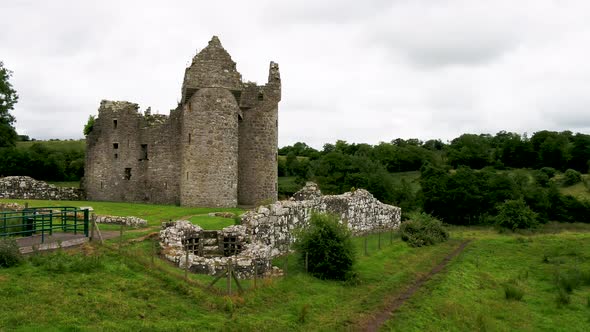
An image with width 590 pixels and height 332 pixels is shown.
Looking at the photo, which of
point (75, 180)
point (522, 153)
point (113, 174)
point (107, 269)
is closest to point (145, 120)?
point (113, 174)

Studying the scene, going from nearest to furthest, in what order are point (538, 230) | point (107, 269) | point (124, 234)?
point (107, 269), point (124, 234), point (538, 230)

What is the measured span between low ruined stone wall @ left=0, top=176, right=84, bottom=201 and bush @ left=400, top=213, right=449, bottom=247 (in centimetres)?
2523

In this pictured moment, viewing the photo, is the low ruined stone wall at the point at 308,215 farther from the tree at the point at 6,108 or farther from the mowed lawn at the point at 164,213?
the tree at the point at 6,108

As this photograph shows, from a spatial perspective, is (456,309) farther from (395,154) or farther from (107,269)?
(395,154)

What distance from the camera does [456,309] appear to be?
21.2 m

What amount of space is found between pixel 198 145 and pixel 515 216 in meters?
35.0

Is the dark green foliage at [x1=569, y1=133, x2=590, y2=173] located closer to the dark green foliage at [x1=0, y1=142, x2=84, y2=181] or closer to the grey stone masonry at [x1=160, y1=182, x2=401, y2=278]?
the dark green foliage at [x1=0, y1=142, x2=84, y2=181]

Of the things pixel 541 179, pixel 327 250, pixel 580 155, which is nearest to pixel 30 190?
pixel 327 250

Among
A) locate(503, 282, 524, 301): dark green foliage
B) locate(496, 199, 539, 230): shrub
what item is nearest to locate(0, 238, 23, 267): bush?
locate(503, 282, 524, 301): dark green foliage

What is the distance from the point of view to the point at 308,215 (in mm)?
30609

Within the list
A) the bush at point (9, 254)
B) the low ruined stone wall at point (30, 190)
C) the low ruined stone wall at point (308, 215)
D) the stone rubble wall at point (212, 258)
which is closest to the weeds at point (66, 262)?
the bush at point (9, 254)

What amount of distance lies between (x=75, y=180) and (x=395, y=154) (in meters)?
64.9

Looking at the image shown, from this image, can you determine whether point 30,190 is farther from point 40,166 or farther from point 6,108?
point 40,166

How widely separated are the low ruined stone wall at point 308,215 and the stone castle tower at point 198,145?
19.0 ft
